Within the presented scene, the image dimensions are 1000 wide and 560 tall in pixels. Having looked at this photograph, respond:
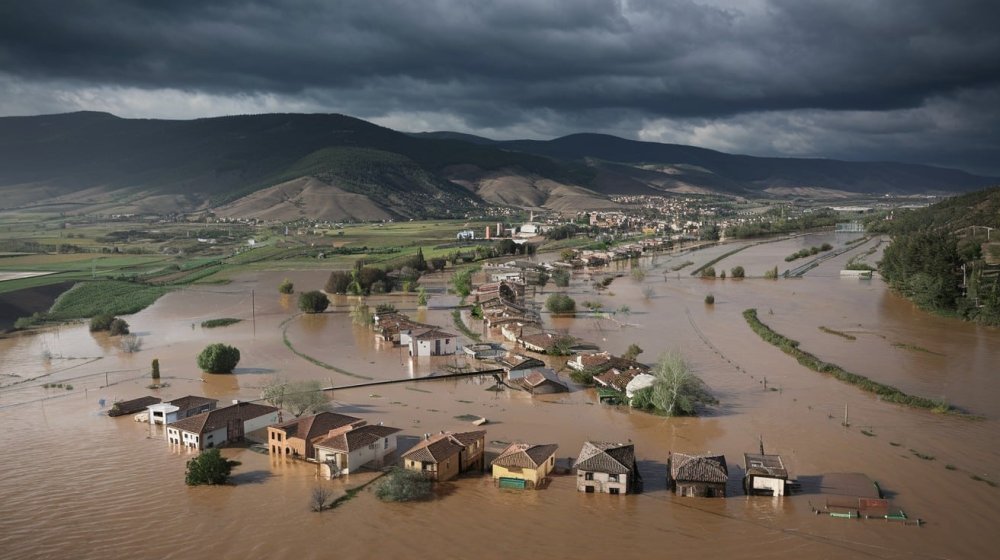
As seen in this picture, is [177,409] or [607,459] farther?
[177,409]

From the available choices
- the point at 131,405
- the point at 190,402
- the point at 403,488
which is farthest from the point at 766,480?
the point at 131,405

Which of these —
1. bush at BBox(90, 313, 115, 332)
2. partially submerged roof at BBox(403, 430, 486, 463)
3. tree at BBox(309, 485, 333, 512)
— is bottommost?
tree at BBox(309, 485, 333, 512)

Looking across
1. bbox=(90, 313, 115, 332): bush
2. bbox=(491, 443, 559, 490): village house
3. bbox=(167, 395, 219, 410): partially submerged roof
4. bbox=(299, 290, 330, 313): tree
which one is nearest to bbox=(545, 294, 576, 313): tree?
bbox=(299, 290, 330, 313): tree

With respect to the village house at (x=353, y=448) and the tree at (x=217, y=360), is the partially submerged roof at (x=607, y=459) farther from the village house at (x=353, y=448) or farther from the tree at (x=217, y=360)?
the tree at (x=217, y=360)

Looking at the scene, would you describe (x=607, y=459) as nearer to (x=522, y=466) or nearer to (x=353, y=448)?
(x=522, y=466)

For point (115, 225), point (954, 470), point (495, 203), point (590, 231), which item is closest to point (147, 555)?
point (954, 470)

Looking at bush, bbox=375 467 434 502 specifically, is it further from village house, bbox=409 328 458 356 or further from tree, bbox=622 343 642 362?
village house, bbox=409 328 458 356

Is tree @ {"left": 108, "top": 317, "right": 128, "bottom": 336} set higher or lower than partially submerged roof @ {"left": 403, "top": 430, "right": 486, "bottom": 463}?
higher
